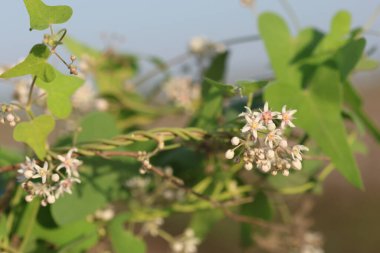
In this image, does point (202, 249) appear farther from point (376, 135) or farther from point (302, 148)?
point (302, 148)

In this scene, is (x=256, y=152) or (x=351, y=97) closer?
(x=256, y=152)

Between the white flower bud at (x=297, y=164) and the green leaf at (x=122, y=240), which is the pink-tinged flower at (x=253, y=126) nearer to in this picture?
the white flower bud at (x=297, y=164)

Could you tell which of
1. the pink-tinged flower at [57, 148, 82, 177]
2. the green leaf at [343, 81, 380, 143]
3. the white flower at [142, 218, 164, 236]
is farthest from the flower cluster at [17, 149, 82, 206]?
the green leaf at [343, 81, 380, 143]

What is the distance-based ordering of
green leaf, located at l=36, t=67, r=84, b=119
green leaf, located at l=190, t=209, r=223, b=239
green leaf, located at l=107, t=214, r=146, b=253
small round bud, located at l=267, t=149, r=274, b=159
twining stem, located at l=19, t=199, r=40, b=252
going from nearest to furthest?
small round bud, located at l=267, t=149, r=274, b=159 < green leaf, located at l=36, t=67, r=84, b=119 < twining stem, located at l=19, t=199, r=40, b=252 < green leaf, located at l=107, t=214, r=146, b=253 < green leaf, located at l=190, t=209, r=223, b=239

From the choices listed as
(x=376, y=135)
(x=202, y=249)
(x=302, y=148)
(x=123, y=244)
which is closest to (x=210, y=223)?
(x=123, y=244)

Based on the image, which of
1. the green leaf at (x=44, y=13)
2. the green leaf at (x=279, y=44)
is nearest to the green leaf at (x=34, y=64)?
the green leaf at (x=44, y=13)

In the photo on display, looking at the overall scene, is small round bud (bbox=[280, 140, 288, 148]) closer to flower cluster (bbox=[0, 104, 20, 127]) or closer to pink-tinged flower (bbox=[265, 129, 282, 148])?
pink-tinged flower (bbox=[265, 129, 282, 148])
